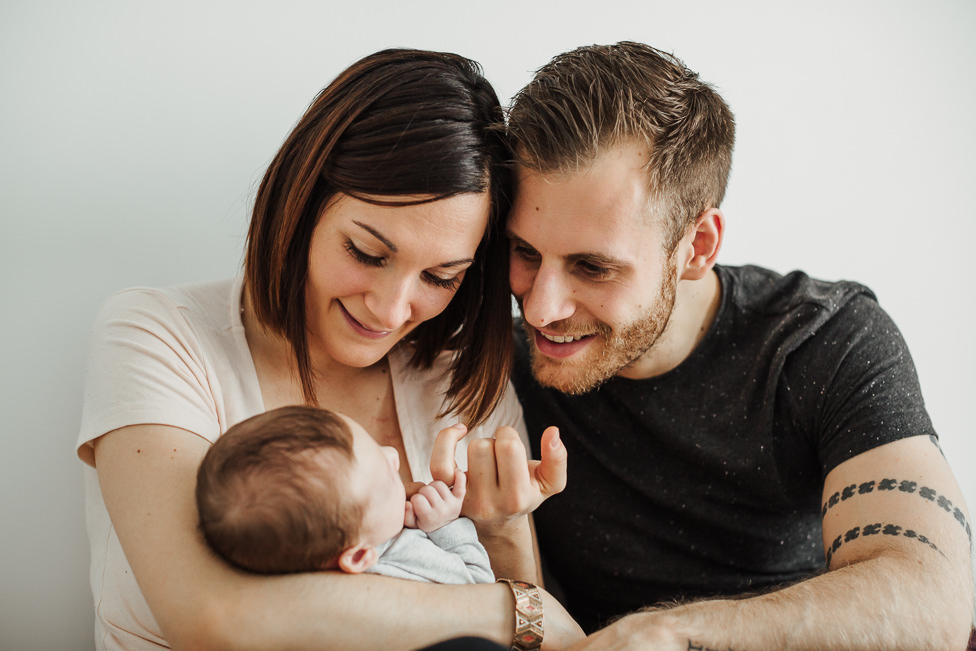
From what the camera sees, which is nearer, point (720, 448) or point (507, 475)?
Answer: point (507, 475)

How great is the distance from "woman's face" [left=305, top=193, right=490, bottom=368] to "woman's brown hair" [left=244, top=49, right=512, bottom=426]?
0.03 metres

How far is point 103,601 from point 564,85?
153 cm

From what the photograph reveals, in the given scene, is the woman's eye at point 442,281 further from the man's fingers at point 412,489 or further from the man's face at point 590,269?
the man's fingers at point 412,489

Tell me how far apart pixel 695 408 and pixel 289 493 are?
118 cm

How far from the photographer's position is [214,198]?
2.10m

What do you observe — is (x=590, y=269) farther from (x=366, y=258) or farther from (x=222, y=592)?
(x=222, y=592)

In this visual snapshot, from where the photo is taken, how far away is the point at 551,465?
5.05 ft

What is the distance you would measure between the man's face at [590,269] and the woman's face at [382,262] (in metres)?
0.16

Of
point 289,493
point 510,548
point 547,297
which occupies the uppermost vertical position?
point 547,297

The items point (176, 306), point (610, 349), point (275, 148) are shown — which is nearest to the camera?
point (176, 306)

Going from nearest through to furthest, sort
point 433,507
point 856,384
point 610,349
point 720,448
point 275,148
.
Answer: point 433,507
point 856,384
point 610,349
point 720,448
point 275,148

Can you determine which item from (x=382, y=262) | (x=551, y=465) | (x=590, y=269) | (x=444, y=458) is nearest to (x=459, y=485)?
(x=444, y=458)

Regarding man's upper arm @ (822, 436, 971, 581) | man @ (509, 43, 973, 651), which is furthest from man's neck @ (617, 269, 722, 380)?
man's upper arm @ (822, 436, 971, 581)

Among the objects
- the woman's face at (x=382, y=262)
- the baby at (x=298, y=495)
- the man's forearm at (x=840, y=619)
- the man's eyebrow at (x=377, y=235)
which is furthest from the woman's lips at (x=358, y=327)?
the man's forearm at (x=840, y=619)
